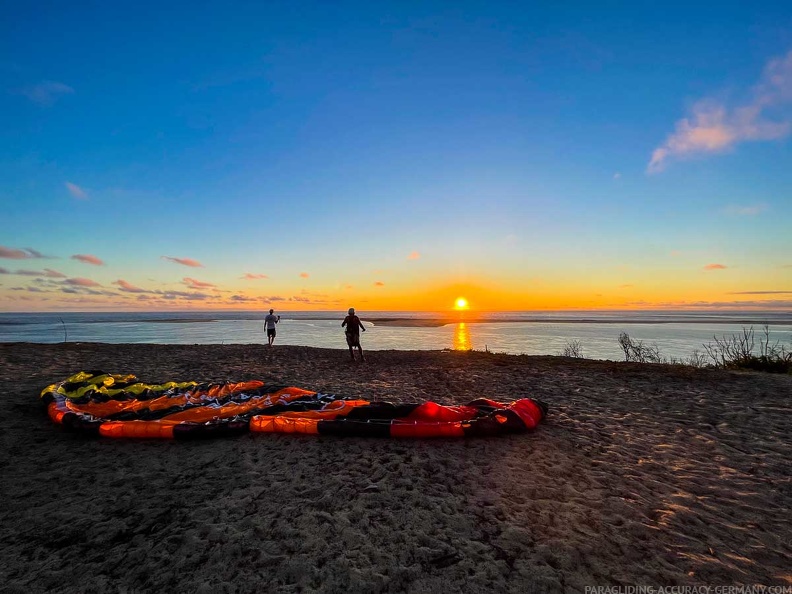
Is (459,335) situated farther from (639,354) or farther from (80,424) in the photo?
(80,424)

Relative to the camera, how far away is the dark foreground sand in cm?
265

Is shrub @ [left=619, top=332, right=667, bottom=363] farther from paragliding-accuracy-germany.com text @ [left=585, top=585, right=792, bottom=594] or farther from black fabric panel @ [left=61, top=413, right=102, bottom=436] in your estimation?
black fabric panel @ [left=61, top=413, right=102, bottom=436]

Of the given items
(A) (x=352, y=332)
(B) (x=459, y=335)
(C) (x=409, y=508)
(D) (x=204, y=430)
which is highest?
(A) (x=352, y=332)

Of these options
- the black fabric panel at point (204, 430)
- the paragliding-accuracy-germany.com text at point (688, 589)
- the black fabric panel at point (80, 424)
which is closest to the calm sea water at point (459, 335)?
the black fabric panel at point (204, 430)

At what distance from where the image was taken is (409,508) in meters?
3.45

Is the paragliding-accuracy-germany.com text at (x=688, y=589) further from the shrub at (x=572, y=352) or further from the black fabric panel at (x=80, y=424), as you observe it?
the shrub at (x=572, y=352)

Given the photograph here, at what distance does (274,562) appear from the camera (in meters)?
2.77

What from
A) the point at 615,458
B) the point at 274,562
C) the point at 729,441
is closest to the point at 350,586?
the point at 274,562

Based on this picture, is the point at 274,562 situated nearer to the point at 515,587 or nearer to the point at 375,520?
the point at 375,520

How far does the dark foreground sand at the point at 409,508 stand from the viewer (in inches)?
104

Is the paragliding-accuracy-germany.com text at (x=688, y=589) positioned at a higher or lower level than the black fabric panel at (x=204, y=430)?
lower

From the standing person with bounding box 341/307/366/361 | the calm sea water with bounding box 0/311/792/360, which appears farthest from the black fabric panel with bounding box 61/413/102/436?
the calm sea water with bounding box 0/311/792/360

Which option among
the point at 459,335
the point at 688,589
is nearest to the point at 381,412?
the point at 688,589

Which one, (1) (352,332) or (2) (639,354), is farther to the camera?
(2) (639,354)
